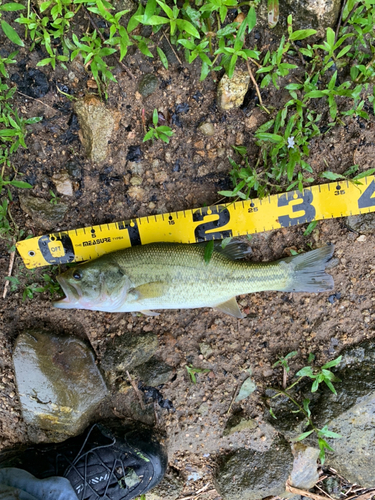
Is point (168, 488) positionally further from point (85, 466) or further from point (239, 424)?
point (239, 424)

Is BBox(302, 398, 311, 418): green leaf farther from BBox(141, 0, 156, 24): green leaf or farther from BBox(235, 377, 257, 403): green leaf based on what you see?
BBox(141, 0, 156, 24): green leaf

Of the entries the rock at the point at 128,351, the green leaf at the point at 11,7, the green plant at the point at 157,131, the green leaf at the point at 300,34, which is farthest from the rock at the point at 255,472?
the green leaf at the point at 11,7

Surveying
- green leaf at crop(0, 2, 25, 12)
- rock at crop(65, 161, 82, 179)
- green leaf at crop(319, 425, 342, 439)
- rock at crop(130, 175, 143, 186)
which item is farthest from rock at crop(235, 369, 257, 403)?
green leaf at crop(0, 2, 25, 12)

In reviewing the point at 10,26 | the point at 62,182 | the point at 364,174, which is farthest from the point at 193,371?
the point at 10,26

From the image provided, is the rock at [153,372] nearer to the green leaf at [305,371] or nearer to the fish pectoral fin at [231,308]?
the fish pectoral fin at [231,308]

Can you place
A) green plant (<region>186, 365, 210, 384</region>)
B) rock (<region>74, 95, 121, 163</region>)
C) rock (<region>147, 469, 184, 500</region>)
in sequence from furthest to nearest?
rock (<region>147, 469, 184, 500</region>), green plant (<region>186, 365, 210, 384</region>), rock (<region>74, 95, 121, 163</region>)

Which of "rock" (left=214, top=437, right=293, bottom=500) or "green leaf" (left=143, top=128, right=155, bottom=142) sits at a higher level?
"green leaf" (left=143, top=128, right=155, bottom=142)
